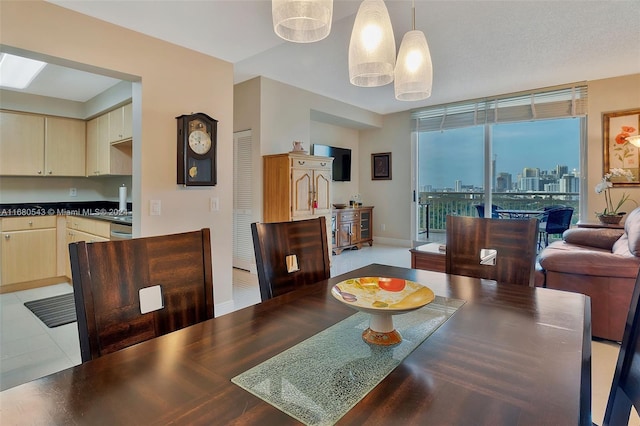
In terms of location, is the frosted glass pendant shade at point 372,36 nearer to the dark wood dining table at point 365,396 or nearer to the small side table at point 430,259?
the dark wood dining table at point 365,396

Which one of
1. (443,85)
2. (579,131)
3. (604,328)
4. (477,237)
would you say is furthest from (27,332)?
(579,131)

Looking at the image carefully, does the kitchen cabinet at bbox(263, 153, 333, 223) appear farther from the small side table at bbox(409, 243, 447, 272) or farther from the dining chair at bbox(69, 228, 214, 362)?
the dining chair at bbox(69, 228, 214, 362)

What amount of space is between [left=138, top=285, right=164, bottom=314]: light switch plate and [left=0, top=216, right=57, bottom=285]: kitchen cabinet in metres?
3.93

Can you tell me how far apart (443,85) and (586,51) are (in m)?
1.75

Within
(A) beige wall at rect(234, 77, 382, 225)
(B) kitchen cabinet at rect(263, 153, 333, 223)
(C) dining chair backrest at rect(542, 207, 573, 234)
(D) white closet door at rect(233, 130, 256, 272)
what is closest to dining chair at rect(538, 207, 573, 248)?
(C) dining chair backrest at rect(542, 207, 573, 234)

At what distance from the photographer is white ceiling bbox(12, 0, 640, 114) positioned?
2455 mm

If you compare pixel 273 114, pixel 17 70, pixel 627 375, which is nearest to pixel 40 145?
pixel 17 70

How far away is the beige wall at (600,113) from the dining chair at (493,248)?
4.37m

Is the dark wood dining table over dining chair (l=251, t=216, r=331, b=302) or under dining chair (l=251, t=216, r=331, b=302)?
under

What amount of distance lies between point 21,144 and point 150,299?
450cm

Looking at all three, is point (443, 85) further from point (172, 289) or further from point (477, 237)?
point (172, 289)

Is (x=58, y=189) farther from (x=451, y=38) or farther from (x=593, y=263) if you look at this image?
(x=593, y=263)

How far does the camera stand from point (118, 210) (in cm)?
467

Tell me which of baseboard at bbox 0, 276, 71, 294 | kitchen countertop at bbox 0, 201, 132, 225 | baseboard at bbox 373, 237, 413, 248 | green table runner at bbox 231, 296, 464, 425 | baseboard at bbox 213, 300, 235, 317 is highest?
kitchen countertop at bbox 0, 201, 132, 225
